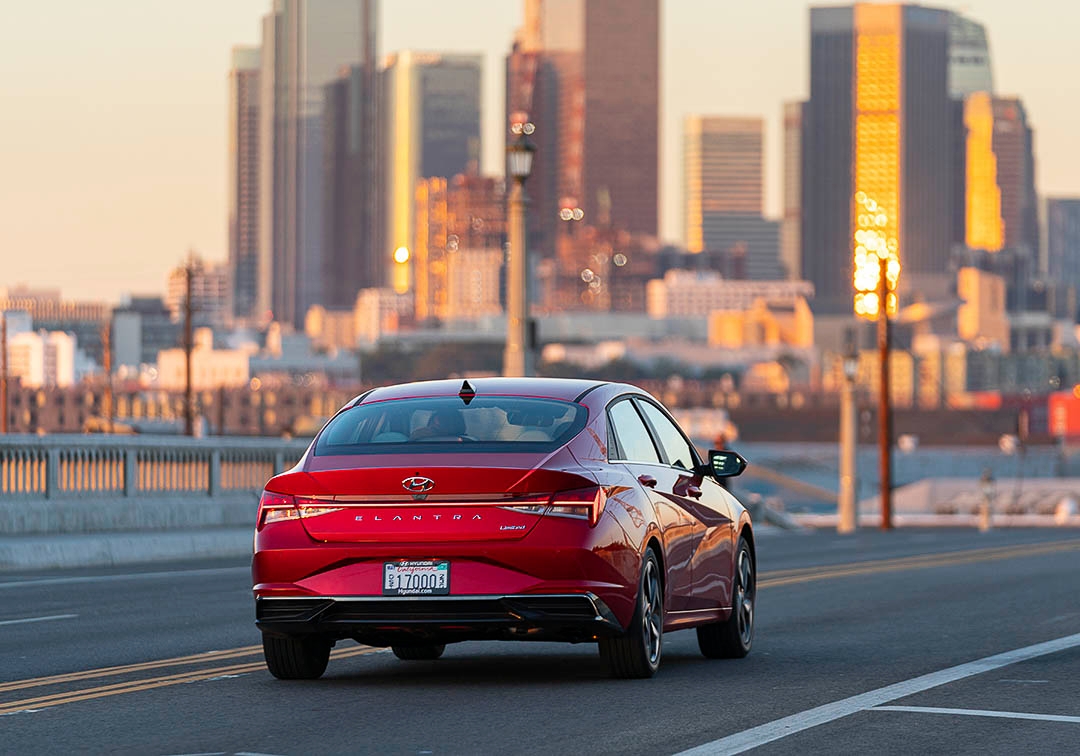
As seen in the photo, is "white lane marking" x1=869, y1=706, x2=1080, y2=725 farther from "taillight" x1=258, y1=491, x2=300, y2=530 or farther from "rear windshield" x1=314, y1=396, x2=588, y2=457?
"taillight" x1=258, y1=491, x2=300, y2=530

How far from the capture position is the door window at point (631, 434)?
11521 millimetres

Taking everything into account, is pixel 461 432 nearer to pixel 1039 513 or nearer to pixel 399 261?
pixel 399 261

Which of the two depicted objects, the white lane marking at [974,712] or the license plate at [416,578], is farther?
the license plate at [416,578]

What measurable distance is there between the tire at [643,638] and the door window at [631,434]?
1.86 ft

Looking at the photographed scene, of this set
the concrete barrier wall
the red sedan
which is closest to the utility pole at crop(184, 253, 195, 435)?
the concrete barrier wall

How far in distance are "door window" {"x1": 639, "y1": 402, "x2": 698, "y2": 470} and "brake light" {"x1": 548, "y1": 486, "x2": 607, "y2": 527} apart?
163 cm

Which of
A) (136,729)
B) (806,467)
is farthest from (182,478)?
(806,467)

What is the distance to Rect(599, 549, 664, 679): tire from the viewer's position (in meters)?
11.1

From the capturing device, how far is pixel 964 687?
11234 millimetres

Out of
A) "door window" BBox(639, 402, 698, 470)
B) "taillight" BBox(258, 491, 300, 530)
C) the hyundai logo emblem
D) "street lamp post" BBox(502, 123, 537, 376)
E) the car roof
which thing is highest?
"street lamp post" BBox(502, 123, 537, 376)

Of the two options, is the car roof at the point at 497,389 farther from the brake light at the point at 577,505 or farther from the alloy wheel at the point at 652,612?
the alloy wheel at the point at 652,612

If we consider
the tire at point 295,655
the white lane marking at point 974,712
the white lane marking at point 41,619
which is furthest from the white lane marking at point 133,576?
the white lane marking at point 974,712

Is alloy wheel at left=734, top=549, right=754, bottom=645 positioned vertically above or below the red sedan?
below

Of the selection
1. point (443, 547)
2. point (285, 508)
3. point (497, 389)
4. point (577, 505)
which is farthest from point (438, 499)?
point (497, 389)
